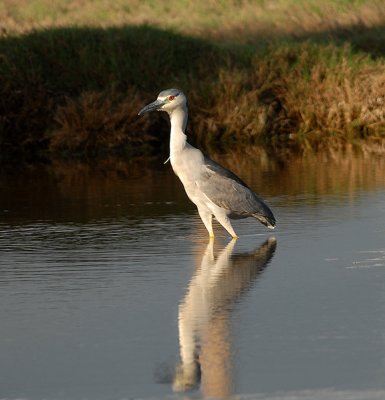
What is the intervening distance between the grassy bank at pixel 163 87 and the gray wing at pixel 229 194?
9900 millimetres

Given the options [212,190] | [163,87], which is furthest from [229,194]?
[163,87]

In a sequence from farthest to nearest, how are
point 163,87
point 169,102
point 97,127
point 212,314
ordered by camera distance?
point 163,87, point 97,127, point 169,102, point 212,314

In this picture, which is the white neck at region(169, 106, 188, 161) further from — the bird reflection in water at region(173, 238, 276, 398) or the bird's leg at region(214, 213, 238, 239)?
the bird reflection in water at region(173, 238, 276, 398)

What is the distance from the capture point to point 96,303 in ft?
37.3

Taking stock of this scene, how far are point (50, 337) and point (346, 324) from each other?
2.03 meters

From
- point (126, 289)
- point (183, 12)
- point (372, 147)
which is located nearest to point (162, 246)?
point (126, 289)

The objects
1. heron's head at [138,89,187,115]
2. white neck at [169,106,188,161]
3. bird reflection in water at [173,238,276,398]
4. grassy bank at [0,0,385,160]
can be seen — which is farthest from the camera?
grassy bank at [0,0,385,160]

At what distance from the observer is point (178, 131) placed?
1474cm

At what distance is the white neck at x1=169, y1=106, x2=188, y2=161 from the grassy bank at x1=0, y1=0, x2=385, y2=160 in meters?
9.30

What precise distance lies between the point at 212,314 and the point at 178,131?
4.18 m

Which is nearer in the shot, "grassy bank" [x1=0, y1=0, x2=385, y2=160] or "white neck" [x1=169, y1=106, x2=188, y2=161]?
"white neck" [x1=169, y1=106, x2=188, y2=161]

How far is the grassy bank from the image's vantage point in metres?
24.7

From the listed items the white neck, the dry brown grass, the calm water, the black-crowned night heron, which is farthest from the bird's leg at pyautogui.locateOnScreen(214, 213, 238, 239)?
the dry brown grass

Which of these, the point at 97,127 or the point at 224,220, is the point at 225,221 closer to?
the point at 224,220
